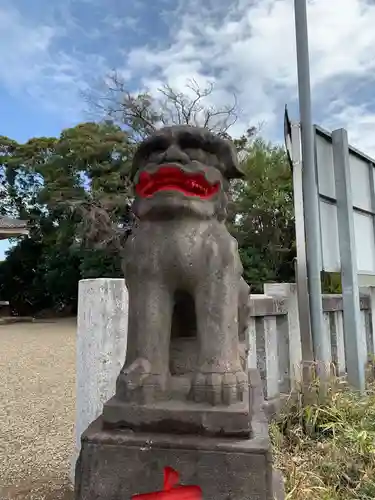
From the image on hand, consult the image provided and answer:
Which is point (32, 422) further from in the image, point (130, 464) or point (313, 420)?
point (130, 464)

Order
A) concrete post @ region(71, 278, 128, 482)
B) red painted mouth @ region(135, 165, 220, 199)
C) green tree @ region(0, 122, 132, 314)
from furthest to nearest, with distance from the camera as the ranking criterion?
green tree @ region(0, 122, 132, 314) < concrete post @ region(71, 278, 128, 482) < red painted mouth @ region(135, 165, 220, 199)

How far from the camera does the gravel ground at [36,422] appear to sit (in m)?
2.38

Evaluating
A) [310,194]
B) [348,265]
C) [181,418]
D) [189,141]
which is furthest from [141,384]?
[348,265]

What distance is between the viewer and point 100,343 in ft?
7.04

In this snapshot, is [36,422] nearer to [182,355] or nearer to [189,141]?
[182,355]

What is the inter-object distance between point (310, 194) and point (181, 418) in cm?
204

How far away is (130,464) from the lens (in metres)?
1.25

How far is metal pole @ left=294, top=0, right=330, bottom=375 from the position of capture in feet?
9.28

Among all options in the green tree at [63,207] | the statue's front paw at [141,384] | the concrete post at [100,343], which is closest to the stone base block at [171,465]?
the statue's front paw at [141,384]

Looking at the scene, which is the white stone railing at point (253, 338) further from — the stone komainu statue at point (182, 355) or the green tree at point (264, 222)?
the green tree at point (264, 222)

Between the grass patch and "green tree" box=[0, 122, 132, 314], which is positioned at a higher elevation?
"green tree" box=[0, 122, 132, 314]

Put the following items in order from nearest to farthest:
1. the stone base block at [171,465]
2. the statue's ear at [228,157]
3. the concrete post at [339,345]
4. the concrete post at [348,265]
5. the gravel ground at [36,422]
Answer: the stone base block at [171,465] → the statue's ear at [228,157] → the gravel ground at [36,422] → the concrete post at [348,265] → the concrete post at [339,345]

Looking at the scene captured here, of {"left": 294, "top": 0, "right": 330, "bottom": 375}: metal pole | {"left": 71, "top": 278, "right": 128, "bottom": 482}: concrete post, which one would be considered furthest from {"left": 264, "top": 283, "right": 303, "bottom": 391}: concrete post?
{"left": 71, "top": 278, "right": 128, "bottom": 482}: concrete post

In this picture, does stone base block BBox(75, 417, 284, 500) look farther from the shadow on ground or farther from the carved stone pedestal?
the shadow on ground
